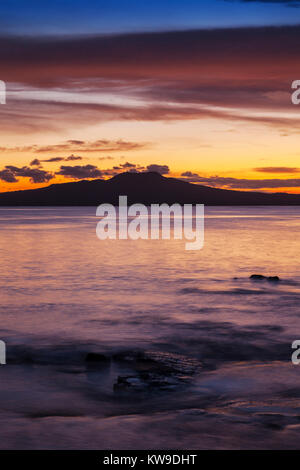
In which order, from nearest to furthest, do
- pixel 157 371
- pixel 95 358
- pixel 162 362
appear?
pixel 157 371 < pixel 162 362 < pixel 95 358

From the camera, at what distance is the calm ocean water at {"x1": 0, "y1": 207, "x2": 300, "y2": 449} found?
7246 mm

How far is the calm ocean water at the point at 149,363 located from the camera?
285 inches

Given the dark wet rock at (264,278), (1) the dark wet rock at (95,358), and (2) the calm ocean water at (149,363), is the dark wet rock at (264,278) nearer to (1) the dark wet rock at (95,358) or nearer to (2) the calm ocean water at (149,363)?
(2) the calm ocean water at (149,363)

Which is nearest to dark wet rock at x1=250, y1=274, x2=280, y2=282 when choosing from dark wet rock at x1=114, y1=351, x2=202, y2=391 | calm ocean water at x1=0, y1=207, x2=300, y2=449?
calm ocean water at x1=0, y1=207, x2=300, y2=449

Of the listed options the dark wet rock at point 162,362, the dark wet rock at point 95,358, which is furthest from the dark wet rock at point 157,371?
the dark wet rock at point 95,358

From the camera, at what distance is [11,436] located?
7.06 m

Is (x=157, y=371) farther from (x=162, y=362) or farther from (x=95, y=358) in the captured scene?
(x=95, y=358)

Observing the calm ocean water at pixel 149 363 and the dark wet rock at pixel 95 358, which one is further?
the dark wet rock at pixel 95 358

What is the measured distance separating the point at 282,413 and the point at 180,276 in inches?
723

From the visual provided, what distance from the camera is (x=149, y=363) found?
10.2 metres

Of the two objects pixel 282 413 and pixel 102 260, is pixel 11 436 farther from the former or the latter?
pixel 102 260

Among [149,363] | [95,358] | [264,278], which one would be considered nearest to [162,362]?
[149,363]
